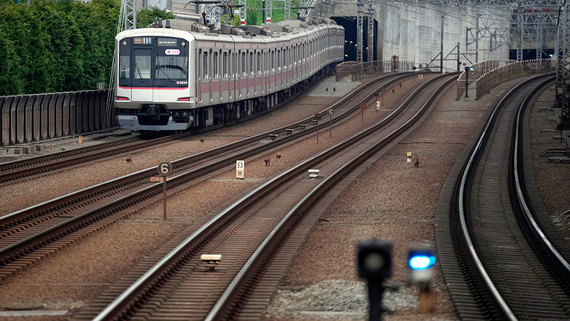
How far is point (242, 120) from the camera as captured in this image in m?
45.9

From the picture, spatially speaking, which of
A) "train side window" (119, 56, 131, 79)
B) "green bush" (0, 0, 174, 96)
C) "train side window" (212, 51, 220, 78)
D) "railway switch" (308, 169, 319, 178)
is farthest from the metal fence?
"railway switch" (308, 169, 319, 178)

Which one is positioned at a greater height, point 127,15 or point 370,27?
point 370,27

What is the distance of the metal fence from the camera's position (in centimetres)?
3125

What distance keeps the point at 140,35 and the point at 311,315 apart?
23.5 m

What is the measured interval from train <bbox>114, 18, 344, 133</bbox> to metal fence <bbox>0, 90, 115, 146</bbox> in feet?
5.92

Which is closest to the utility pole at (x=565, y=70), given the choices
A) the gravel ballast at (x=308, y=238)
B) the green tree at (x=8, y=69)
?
the gravel ballast at (x=308, y=238)

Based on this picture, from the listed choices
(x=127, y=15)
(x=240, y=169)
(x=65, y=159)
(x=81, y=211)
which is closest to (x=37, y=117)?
(x=65, y=159)

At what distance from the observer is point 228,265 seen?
14.1m

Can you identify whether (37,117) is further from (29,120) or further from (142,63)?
(142,63)

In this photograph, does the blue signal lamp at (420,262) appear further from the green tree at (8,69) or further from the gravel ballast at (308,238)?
the green tree at (8,69)

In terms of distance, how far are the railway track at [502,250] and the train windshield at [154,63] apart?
10642mm

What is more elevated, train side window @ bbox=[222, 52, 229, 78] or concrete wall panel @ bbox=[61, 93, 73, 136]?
train side window @ bbox=[222, 52, 229, 78]

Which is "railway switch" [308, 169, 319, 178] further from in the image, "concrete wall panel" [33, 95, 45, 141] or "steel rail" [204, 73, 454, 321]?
"concrete wall panel" [33, 95, 45, 141]

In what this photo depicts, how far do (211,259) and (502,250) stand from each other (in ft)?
16.6
